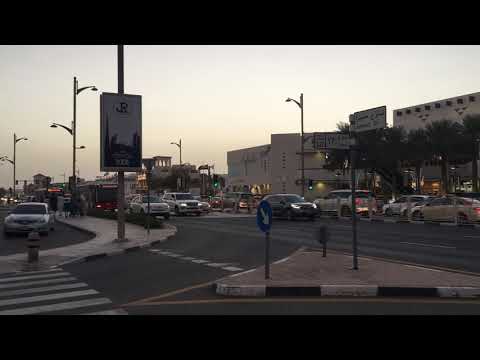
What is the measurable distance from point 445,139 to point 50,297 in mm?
43830

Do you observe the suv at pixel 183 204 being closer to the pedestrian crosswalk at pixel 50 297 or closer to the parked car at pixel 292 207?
the parked car at pixel 292 207

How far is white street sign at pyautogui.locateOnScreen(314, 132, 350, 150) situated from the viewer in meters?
10.8

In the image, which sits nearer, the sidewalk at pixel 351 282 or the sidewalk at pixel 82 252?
the sidewalk at pixel 351 282

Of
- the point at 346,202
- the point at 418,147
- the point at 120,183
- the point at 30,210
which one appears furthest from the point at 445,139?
the point at 30,210

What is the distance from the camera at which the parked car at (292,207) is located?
31.9 meters

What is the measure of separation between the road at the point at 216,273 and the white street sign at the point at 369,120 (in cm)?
361

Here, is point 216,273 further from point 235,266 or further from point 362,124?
point 362,124

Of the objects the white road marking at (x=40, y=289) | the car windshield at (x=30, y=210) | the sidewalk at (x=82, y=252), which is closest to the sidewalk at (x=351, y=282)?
the white road marking at (x=40, y=289)

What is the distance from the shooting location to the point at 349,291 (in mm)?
8875

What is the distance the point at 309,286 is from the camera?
905cm
